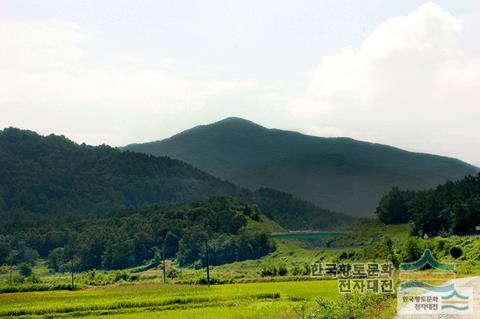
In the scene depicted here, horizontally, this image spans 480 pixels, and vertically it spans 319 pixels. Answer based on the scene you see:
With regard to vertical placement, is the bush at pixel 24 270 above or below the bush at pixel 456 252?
below

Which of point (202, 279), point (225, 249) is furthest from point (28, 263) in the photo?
point (202, 279)

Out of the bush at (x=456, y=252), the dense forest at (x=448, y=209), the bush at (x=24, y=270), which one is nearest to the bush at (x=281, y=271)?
the bush at (x=456, y=252)

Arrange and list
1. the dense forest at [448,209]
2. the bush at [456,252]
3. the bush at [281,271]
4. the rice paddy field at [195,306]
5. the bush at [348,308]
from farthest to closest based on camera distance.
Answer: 1. the dense forest at [448,209]
2. the bush at [281,271]
3. the bush at [456,252]
4. the rice paddy field at [195,306]
5. the bush at [348,308]

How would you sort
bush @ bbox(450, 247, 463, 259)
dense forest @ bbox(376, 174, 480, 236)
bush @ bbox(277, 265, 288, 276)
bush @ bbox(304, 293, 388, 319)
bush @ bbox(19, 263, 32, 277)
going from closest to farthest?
bush @ bbox(304, 293, 388, 319), bush @ bbox(450, 247, 463, 259), bush @ bbox(277, 265, 288, 276), dense forest @ bbox(376, 174, 480, 236), bush @ bbox(19, 263, 32, 277)

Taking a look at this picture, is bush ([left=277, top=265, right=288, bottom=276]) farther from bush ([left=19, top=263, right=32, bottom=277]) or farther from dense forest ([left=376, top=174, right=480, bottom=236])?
bush ([left=19, top=263, right=32, bottom=277])

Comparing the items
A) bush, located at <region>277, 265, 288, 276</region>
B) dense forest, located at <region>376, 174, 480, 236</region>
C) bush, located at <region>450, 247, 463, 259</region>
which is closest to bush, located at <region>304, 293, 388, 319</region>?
bush, located at <region>450, 247, 463, 259</region>

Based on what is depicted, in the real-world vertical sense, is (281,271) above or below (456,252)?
below

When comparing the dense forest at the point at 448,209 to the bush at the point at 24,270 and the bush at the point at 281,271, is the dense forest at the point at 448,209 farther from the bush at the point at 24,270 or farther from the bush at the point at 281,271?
the bush at the point at 24,270

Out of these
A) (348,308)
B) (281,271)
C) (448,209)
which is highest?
(448,209)

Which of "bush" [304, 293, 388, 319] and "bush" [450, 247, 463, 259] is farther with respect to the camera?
"bush" [450, 247, 463, 259]

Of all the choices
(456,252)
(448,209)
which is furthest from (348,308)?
(448,209)

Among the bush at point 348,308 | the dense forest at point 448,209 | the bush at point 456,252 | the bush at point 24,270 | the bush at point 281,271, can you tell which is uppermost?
the dense forest at point 448,209

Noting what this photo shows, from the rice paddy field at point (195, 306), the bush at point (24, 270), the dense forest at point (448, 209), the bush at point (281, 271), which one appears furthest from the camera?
the bush at point (24, 270)

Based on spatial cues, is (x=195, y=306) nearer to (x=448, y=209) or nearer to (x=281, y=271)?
(x=281, y=271)
